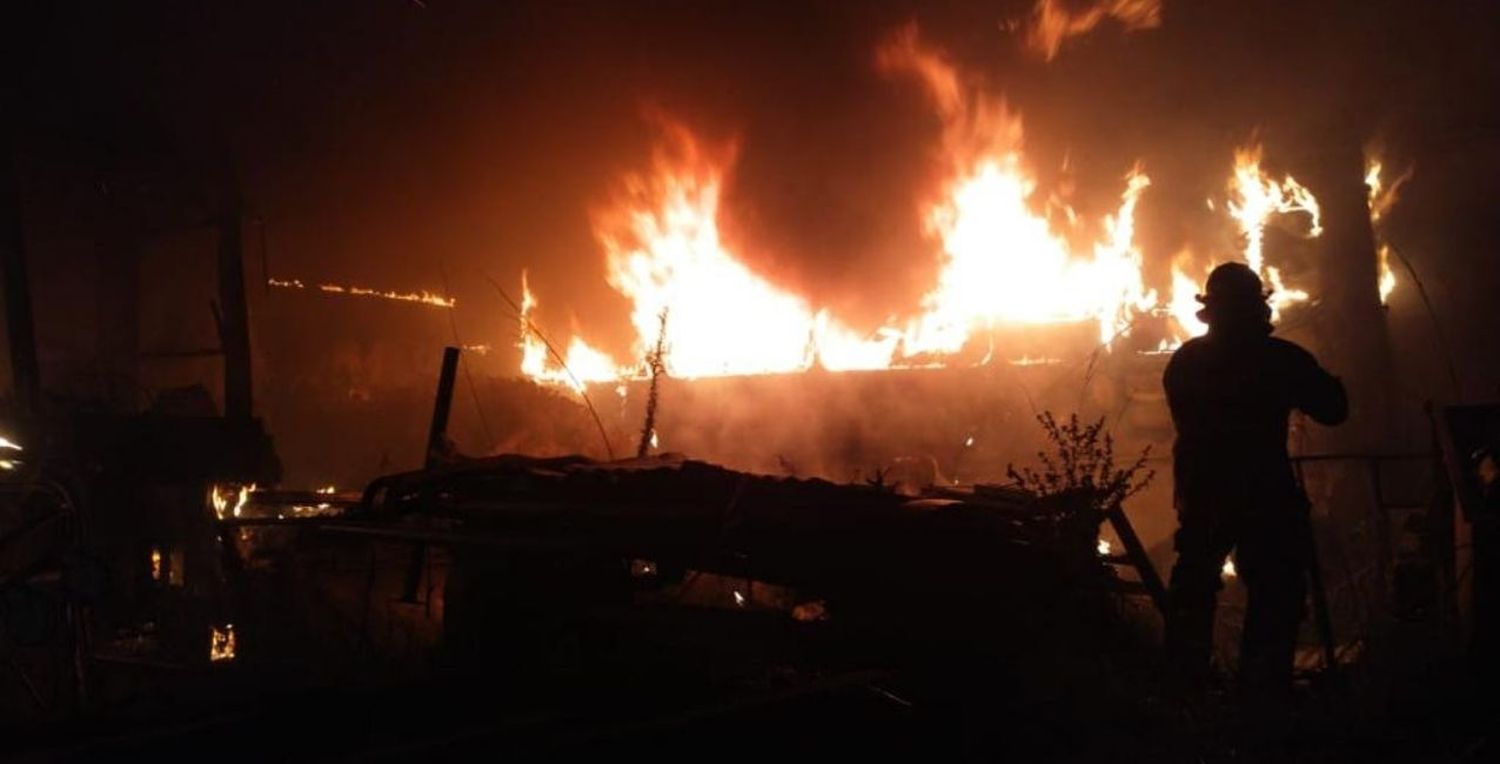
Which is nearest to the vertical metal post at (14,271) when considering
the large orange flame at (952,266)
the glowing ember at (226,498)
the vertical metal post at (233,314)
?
the vertical metal post at (233,314)

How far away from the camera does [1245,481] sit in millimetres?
5840

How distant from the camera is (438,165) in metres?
20.4

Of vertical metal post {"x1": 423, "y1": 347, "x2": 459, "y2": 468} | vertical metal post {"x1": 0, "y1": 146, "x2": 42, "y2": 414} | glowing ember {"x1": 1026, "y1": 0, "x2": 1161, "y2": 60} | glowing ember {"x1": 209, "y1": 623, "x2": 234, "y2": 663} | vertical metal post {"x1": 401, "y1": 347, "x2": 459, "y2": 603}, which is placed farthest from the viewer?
glowing ember {"x1": 1026, "y1": 0, "x2": 1161, "y2": 60}

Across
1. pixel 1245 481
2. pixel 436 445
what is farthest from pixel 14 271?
pixel 1245 481

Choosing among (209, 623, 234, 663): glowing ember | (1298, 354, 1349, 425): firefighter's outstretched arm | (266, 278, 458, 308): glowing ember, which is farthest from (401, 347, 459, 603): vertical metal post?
(266, 278, 458, 308): glowing ember

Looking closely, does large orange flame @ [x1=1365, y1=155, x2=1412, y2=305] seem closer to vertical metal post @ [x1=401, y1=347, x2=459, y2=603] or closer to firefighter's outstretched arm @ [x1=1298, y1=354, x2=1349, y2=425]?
firefighter's outstretched arm @ [x1=1298, y1=354, x2=1349, y2=425]

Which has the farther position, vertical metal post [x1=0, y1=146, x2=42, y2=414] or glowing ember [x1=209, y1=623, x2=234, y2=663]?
vertical metal post [x1=0, y1=146, x2=42, y2=414]

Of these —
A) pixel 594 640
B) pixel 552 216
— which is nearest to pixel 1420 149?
pixel 594 640

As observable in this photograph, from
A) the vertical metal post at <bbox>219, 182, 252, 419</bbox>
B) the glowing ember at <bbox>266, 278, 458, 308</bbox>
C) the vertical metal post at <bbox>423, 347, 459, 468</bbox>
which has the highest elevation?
the glowing ember at <bbox>266, 278, 458, 308</bbox>

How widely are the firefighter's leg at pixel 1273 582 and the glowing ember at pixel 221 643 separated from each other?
8.90m

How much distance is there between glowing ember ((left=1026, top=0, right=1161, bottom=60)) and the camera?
1457cm

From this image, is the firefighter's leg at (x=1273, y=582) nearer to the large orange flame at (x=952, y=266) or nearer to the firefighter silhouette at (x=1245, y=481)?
the firefighter silhouette at (x=1245, y=481)

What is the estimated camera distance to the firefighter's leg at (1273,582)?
5.71 meters

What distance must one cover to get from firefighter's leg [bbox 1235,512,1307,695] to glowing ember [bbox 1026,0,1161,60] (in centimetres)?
1077
